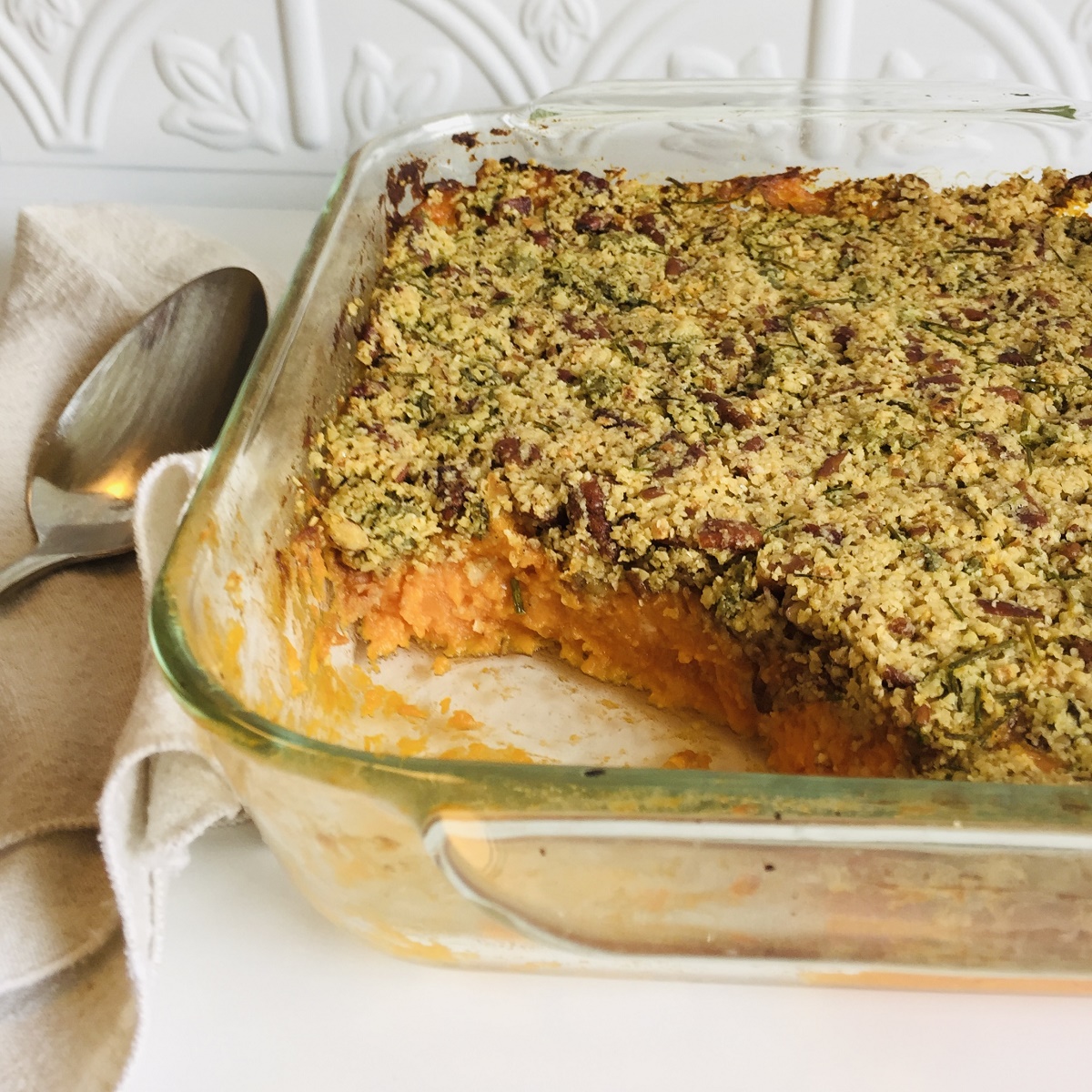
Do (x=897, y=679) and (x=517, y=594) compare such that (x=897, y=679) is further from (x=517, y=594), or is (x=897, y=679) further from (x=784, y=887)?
(x=517, y=594)

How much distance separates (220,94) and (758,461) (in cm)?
109

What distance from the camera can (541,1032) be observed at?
89cm

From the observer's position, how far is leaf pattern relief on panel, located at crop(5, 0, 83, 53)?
5.24 feet

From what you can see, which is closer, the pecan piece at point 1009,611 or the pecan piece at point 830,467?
the pecan piece at point 1009,611

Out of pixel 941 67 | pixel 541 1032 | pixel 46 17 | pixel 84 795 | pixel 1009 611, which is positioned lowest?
pixel 541 1032

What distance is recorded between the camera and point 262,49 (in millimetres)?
1625

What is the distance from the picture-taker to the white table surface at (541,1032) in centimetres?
86

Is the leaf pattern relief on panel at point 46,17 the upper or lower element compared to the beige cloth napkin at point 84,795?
upper

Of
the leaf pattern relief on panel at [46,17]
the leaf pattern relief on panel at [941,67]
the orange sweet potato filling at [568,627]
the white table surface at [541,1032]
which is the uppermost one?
the leaf pattern relief on panel at [46,17]

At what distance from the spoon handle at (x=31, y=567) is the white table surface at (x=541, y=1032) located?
1.49 feet

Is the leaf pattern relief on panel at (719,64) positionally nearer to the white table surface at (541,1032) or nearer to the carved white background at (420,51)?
the carved white background at (420,51)

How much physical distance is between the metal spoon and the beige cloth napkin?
0.04 metres

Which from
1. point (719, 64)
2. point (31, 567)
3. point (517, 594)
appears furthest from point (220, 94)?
point (517, 594)

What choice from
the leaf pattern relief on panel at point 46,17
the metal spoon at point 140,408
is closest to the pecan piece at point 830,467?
the metal spoon at point 140,408
